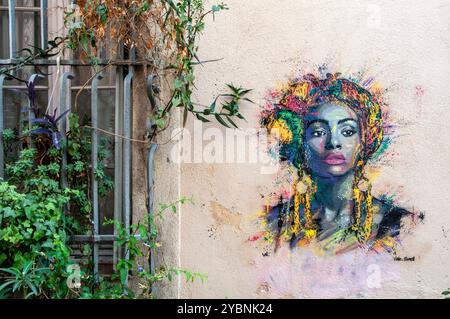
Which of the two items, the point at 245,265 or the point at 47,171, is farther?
the point at 245,265

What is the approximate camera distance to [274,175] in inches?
172

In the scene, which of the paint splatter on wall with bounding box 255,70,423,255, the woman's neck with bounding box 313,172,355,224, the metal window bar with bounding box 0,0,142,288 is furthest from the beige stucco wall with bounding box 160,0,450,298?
the metal window bar with bounding box 0,0,142,288

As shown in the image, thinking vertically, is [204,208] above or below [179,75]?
below

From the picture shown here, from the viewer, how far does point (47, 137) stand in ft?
13.2

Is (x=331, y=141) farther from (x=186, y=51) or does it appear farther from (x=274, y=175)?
(x=186, y=51)

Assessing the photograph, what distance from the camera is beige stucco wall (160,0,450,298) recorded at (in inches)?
171

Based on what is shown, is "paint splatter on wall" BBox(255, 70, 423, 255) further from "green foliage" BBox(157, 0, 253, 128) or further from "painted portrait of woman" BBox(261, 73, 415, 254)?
"green foliage" BBox(157, 0, 253, 128)

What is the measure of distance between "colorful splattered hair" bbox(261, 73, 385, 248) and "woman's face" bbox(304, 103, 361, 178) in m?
0.03

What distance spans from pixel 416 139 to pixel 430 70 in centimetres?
45
